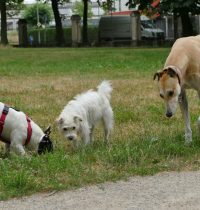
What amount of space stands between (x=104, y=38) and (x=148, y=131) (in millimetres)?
46136

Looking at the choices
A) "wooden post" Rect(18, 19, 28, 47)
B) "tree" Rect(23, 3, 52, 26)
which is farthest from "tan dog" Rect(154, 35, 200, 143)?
"tree" Rect(23, 3, 52, 26)

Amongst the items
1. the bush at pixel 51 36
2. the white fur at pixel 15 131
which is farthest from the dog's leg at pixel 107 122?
the bush at pixel 51 36

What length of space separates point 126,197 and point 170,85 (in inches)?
91.8

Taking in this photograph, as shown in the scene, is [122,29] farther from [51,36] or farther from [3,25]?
[3,25]

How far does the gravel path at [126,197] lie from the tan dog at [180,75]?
1.61 meters

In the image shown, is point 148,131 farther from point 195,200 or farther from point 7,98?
point 7,98

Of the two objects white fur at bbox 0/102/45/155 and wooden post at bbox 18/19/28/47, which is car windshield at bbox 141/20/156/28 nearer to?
wooden post at bbox 18/19/28/47

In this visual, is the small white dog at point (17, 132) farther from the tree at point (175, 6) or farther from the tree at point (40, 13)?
the tree at point (40, 13)

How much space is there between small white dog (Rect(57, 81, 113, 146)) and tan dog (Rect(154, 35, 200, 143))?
116 centimetres

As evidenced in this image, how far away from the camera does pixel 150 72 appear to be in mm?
19609

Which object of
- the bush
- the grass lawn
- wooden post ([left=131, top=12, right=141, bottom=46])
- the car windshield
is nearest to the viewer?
the grass lawn

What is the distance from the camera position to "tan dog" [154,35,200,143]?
7.57 metres

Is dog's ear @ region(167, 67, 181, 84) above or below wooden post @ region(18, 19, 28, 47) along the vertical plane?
above

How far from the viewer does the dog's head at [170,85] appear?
7547 mm
